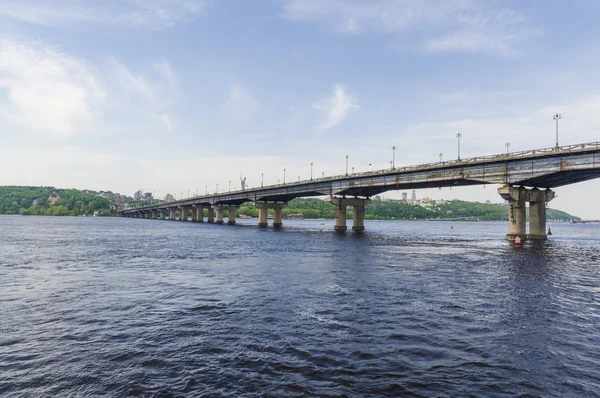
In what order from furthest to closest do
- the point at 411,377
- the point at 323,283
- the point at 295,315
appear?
the point at 323,283, the point at 295,315, the point at 411,377

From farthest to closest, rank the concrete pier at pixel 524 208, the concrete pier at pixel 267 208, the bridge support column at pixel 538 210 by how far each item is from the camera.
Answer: the concrete pier at pixel 267 208 → the bridge support column at pixel 538 210 → the concrete pier at pixel 524 208

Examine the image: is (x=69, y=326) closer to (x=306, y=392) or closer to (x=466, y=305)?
(x=306, y=392)

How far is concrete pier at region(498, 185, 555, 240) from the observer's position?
68000 mm

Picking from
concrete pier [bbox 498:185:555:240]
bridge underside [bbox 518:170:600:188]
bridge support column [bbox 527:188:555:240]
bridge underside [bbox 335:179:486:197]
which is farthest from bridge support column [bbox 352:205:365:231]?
bridge underside [bbox 518:170:600:188]

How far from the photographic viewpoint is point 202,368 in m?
11.4

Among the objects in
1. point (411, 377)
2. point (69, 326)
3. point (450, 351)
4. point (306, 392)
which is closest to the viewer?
point (306, 392)

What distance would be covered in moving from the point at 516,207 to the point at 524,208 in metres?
2.94

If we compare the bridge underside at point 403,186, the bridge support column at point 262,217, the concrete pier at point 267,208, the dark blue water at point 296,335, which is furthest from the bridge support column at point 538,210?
the bridge support column at point 262,217

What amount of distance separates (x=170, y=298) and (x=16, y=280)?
14355 mm

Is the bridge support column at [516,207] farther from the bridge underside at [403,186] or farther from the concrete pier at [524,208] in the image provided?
the bridge underside at [403,186]

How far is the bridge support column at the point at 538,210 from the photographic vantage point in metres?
70.7

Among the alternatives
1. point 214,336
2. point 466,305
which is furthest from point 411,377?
point 466,305

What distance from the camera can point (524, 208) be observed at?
229 feet

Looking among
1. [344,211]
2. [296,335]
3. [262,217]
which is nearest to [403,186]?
[344,211]
